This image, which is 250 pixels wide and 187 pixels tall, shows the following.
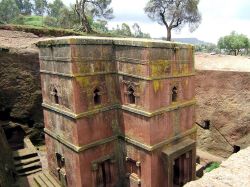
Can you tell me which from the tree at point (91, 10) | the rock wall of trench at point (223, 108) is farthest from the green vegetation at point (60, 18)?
the rock wall of trench at point (223, 108)

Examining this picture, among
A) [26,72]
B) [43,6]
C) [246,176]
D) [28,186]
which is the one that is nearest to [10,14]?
[43,6]

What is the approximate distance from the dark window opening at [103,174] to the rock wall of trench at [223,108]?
327 inches

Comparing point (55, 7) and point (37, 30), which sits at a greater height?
point (55, 7)

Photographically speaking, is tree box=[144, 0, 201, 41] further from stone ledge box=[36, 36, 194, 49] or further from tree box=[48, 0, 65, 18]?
tree box=[48, 0, 65, 18]

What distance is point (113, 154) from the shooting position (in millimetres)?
10945

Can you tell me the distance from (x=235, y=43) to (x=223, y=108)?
132 feet

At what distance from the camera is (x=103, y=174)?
35.4 feet

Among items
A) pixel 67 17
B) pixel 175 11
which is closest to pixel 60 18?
pixel 67 17

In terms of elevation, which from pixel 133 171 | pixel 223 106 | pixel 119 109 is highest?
pixel 119 109

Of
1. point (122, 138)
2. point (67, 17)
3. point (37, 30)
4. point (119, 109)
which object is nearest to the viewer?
point (119, 109)

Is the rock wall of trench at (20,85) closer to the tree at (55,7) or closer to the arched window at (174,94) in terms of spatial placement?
the arched window at (174,94)

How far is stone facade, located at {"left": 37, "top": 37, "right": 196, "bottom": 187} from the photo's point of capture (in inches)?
368

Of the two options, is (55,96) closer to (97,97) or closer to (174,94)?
(97,97)

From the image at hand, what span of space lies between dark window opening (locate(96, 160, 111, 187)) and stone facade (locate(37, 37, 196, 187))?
4 cm
